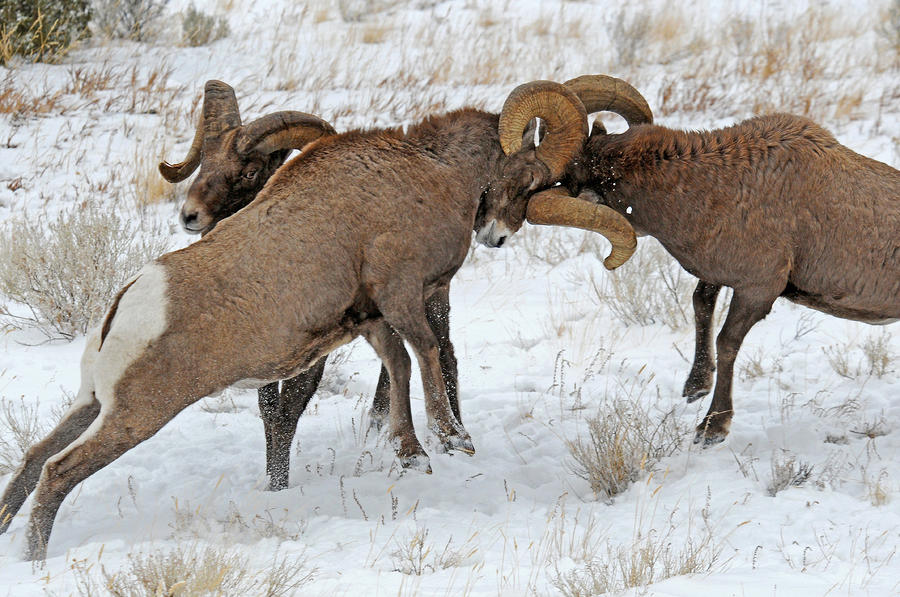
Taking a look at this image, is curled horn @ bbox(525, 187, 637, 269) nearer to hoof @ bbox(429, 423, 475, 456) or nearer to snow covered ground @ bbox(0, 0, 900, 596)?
snow covered ground @ bbox(0, 0, 900, 596)

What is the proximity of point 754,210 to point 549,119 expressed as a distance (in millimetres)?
1206

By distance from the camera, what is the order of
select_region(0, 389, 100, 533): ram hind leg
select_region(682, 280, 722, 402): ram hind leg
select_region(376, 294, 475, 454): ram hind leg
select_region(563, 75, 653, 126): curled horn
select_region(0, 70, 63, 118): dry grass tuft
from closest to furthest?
select_region(0, 389, 100, 533): ram hind leg → select_region(376, 294, 475, 454): ram hind leg → select_region(563, 75, 653, 126): curled horn → select_region(682, 280, 722, 402): ram hind leg → select_region(0, 70, 63, 118): dry grass tuft

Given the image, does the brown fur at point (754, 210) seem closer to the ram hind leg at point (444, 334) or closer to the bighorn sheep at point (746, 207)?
the bighorn sheep at point (746, 207)

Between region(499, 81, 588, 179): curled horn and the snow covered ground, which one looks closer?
the snow covered ground

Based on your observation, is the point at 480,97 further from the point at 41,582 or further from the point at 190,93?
the point at 41,582

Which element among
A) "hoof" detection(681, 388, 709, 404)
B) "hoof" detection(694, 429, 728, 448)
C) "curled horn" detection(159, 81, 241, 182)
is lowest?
"hoof" detection(694, 429, 728, 448)

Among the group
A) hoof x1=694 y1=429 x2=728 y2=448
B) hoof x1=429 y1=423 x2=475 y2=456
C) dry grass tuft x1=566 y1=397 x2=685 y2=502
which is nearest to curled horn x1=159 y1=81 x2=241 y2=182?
hoof x1=429 y1=423 x2=475 y2=456

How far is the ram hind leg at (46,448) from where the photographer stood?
14.4ft

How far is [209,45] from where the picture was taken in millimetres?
13578

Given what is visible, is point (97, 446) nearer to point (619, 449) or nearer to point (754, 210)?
point (619, 449)

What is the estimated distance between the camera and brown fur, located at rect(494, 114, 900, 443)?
502 centimetres

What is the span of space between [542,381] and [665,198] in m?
1.93

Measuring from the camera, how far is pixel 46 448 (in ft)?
14.6

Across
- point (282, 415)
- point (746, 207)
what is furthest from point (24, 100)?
point (746, 207)
